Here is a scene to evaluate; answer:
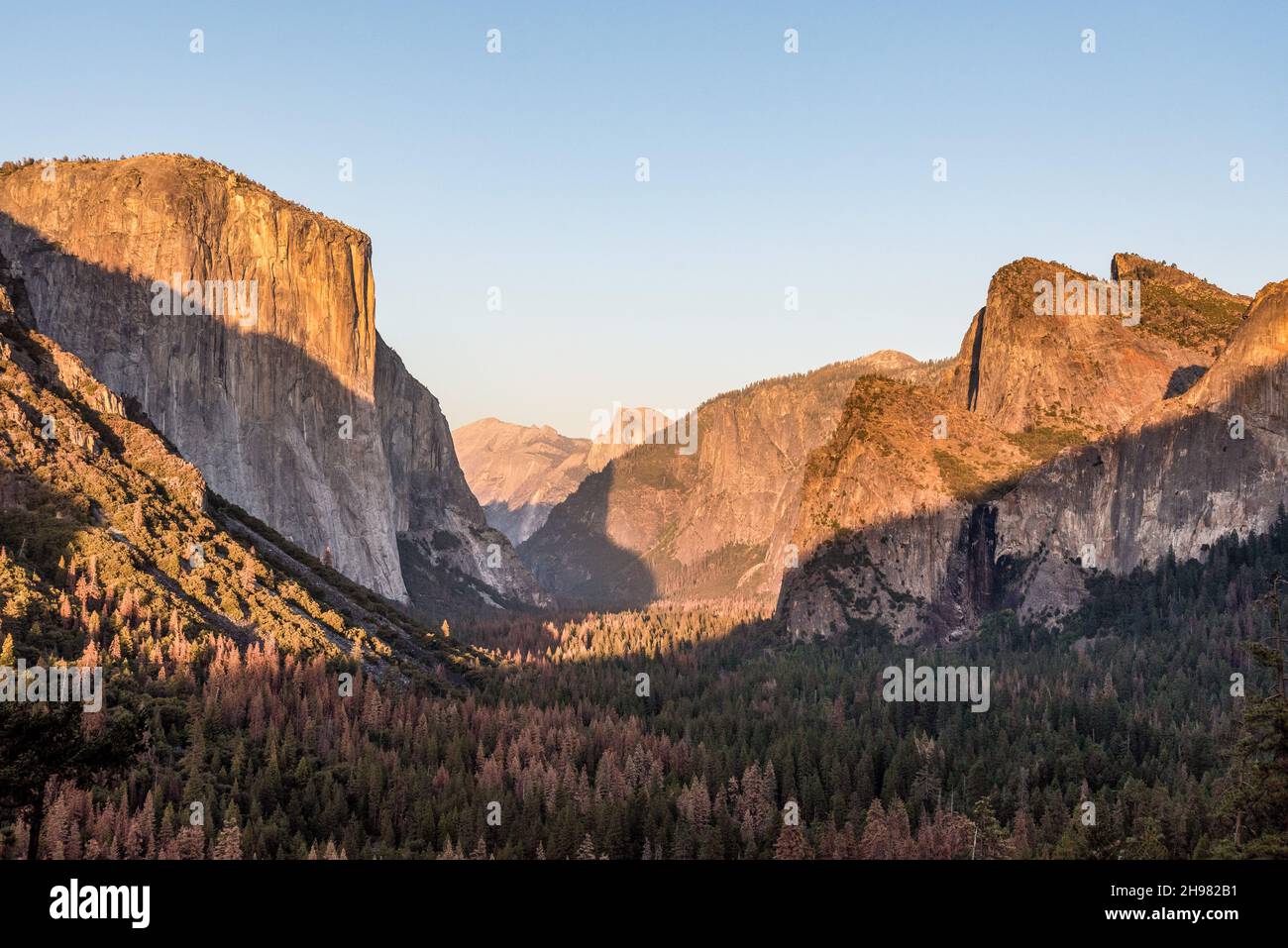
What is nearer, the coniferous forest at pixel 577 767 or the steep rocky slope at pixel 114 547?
the coniferous forest at pixel 577 767

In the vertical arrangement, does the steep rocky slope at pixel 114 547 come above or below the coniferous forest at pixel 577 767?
above

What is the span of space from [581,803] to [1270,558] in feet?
445

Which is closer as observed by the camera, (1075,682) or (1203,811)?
(1203,811)

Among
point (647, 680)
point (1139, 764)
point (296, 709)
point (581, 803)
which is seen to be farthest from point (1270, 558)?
point (296, 709)

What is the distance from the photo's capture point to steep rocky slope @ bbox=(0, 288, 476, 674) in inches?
4360

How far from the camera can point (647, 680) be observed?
187750 millimetres

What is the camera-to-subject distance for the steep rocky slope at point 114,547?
363 feet

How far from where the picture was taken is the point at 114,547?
121 metres

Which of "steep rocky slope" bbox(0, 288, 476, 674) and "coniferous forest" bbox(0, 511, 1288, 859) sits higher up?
"steep rocky slope" bbox(0, 288, 476, 674)

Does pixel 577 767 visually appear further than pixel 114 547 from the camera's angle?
Yes

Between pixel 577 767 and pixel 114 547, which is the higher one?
pixel 114 547

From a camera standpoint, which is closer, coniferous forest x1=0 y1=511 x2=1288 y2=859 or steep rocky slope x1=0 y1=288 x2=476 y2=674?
coniferous forest x1=0 y1=511 x2=1288 y2=859
